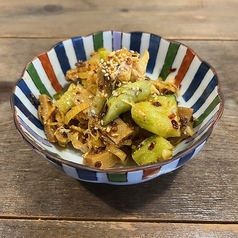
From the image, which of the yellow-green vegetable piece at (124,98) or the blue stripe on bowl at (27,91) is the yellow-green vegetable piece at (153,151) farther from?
the blue stripe on bowl at (27,91)

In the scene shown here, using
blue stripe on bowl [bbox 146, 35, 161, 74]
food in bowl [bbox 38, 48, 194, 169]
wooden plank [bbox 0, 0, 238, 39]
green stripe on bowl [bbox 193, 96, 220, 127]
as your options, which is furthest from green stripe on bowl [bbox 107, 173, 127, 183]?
wooden plank [bbox 0, 0, 238, 39]

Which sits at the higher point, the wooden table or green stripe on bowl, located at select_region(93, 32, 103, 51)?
green stripe on bowl, located at select_region(93, 32, 103, 51)

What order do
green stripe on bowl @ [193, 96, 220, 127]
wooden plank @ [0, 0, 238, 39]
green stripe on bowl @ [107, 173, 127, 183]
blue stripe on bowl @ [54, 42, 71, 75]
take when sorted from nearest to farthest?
green stripe on bowl @ [107, 173, 127, 183] < green stripe on bowl @ [193, 96, 220, 127] < blue stripe on bowl @ [54, 42, 71, 75] < wooden plank @ [0, 0, 238, 39]

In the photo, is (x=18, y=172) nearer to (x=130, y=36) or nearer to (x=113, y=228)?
(x=113, y=228)

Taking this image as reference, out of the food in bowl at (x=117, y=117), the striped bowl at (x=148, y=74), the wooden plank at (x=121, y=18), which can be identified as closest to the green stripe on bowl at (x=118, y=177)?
the striped bowl at (x=148, y=74)

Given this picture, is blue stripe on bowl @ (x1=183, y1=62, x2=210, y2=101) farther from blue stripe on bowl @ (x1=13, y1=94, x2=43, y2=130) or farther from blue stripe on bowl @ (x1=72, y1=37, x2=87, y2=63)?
blue stripe on bowl @ (x1=13, y1=94, x2=43, y2=130)

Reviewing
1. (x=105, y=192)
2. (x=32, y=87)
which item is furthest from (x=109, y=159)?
(x=32, y=87)
